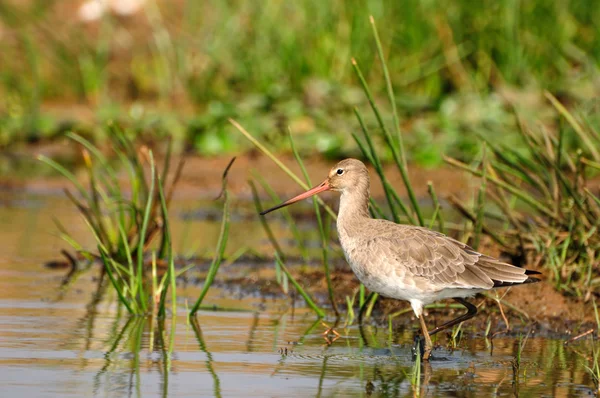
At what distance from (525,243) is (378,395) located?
109 inches

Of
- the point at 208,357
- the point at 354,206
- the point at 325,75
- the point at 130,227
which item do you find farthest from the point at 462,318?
the point at 325,75

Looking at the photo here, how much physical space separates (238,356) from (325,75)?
917 cm

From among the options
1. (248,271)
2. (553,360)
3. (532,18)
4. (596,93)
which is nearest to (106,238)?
(248,271)

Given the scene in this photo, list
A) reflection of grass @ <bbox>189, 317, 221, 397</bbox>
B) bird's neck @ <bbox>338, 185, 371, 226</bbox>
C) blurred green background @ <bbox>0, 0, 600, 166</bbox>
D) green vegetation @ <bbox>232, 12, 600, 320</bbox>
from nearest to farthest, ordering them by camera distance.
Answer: reflection of grass @ <bbox>189, 317, 221, 397</bbox> → bird's neck @ <bbox>338, 185, 371, 226</bbox> → green vegetation @ <bbox>232, 12, 600, 320</bbox> → blurred green background @ <bbox>0, 0, 600, 166</bbox>

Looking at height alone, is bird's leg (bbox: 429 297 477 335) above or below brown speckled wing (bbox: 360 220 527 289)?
below

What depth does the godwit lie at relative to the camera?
20.7 feet

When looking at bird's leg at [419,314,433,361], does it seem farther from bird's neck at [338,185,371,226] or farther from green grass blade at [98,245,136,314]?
green grass blade at [98,245,136,314]

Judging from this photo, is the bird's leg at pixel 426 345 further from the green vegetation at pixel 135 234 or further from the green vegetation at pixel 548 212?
the green vegetation at pixel 135 234

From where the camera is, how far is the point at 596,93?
1323 cm

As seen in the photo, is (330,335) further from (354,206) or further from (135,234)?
(135,234)

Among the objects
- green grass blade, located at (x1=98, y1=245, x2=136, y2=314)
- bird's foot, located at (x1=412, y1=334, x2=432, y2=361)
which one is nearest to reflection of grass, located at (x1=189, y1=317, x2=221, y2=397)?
green grass blade, located at (x1=98, y1=245, x2=136, y2=314)

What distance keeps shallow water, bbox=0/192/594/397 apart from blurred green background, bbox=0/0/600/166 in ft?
20.3

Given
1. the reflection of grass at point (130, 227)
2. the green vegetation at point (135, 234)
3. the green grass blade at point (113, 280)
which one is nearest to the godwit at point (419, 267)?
the green vegetation at point (135, 234)

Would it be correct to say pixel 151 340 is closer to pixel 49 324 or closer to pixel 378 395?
pixel 49 324
